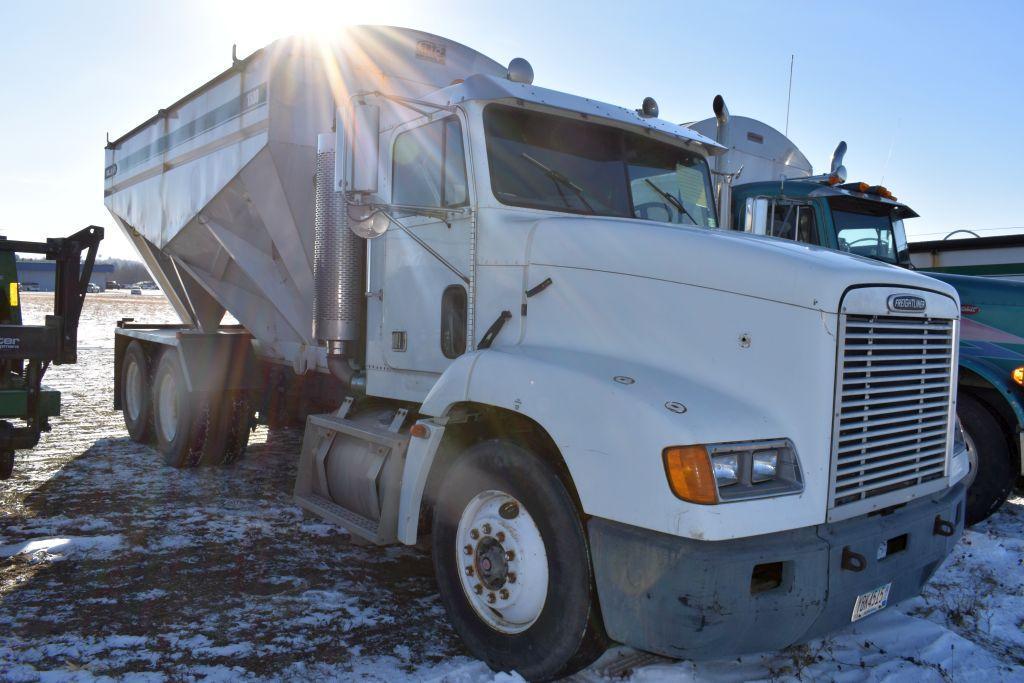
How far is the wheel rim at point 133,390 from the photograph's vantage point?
8742 millimetres

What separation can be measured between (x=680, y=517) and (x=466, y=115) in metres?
2.42

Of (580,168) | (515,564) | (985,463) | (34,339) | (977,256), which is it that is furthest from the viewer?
(977,256)

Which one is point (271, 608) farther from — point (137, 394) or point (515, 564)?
point (137, 394)

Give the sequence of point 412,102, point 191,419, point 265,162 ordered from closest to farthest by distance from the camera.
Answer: point 412,102 < point 265,162 < point 191,419

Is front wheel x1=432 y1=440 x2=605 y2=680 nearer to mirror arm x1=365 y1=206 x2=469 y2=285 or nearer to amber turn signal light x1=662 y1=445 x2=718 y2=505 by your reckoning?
amber turn signal light x1=662 y1=445 x2=718 y2=505

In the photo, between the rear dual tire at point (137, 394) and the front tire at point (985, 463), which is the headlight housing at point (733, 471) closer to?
the front tire at point (985, 463)

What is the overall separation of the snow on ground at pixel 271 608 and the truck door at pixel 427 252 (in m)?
1.41

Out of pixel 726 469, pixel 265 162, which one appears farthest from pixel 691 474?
pixel 265 162

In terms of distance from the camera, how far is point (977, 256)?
371 inches

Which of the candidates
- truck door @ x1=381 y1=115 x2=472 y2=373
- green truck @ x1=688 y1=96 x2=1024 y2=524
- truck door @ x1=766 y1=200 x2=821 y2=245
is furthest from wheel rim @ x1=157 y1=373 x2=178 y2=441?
truck door @ x1=766 y1=200 x2=821 y2=245

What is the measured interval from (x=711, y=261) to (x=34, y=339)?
577 centimetres

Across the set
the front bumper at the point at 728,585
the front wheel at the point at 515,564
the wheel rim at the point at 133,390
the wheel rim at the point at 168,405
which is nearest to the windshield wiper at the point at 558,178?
the front wheel at the point at 515,564

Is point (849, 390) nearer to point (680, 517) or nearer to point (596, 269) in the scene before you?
point (680, 517)

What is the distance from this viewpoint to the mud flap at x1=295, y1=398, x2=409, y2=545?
13.9 feet
